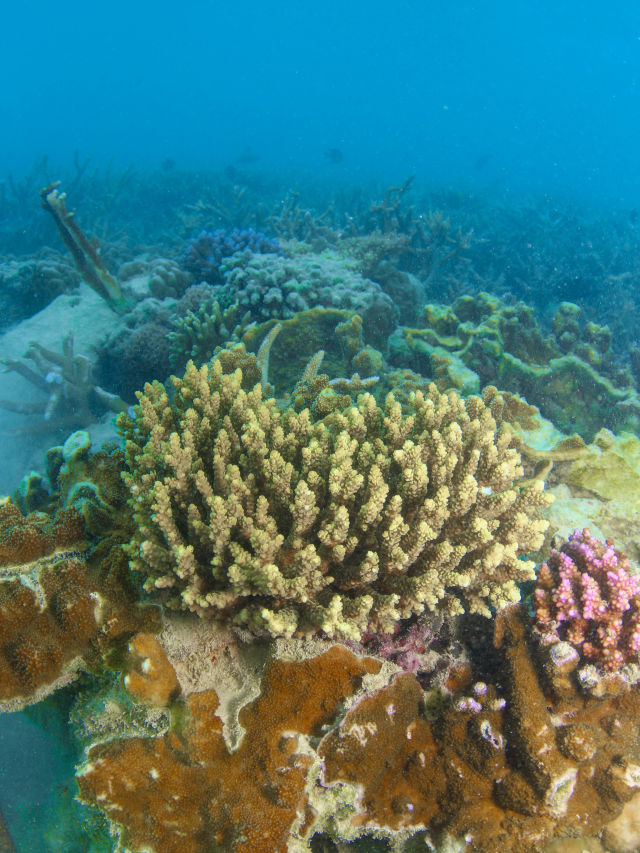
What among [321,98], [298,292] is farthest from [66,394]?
[321,98]

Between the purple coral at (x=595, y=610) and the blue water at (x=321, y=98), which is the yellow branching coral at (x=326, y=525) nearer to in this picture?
the purple coral at (x=595, y=610)

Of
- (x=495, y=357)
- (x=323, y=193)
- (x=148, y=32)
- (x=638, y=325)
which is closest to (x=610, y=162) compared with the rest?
(x=323, y=193)

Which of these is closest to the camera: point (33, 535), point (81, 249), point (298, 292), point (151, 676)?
point (151, 676)

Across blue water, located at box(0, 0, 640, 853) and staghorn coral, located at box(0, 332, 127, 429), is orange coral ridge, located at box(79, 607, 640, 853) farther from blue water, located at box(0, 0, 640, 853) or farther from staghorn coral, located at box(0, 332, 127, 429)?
blue water, located at box(0, 0, 640, 853)

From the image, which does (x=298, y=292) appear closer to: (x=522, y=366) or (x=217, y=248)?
(x=217, y=248)

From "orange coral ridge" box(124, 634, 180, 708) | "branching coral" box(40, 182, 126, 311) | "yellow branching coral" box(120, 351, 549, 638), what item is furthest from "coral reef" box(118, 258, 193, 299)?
"orange coral ridge" box(124, 634, 180, 708)

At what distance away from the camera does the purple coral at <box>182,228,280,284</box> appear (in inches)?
341

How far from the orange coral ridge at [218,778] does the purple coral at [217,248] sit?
25.5 ft

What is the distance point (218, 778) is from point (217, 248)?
8385mm

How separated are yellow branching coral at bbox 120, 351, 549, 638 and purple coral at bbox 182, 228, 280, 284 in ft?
21.2

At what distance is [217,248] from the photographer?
8688mm

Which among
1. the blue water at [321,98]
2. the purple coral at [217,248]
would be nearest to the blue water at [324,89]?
the blue water at [321,98]

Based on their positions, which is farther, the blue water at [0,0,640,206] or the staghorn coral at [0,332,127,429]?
the blue water at [0,0,640,206]

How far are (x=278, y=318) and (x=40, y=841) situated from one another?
576 cm
